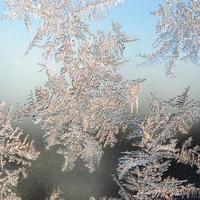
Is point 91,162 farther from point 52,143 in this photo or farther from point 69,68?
point 69,68

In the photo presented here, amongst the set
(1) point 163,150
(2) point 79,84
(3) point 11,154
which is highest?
(2) point 79,84

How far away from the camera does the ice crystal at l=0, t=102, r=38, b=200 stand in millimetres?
3822

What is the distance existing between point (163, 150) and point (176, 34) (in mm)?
1130

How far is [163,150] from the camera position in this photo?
12.5 feet

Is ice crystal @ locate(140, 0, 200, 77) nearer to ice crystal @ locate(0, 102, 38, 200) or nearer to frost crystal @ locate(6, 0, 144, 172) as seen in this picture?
frost crystal @ locate(6, 0, 144, 172)

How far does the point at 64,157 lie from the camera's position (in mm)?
4098

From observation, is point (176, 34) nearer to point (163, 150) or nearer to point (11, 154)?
point (163, 150)

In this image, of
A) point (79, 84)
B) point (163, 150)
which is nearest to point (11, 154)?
point (79, 84)

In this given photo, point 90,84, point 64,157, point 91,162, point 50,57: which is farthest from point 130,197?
point 50,57

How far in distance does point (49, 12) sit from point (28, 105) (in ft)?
3.00

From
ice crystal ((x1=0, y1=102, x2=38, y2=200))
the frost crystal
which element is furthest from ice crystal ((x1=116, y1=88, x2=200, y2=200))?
ice crystal ((x1=0, y1=102, x2=38, y2=200))

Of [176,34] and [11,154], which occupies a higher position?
[176,34]

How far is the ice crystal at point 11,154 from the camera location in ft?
12.5

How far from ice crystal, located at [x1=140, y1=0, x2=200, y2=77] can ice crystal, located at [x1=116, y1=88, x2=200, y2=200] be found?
34 centimetres
